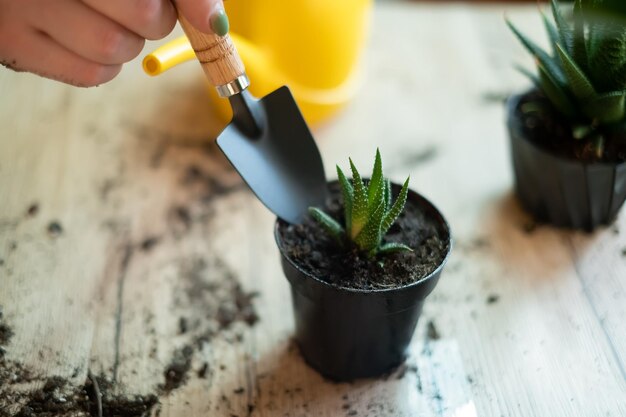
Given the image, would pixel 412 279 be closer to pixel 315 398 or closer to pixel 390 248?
pixel 390 248

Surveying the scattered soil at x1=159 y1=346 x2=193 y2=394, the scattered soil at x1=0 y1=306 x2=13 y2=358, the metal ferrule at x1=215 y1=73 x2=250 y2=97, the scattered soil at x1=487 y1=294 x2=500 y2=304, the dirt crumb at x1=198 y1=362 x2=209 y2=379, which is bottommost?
the scattered soil at x1=487 y1=294 x2=500 y2=304

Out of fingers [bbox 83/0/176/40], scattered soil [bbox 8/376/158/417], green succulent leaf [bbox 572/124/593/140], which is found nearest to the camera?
fingers [bbox 83/0/176/40]

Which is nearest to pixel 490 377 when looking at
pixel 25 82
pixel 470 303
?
pixel 470 303

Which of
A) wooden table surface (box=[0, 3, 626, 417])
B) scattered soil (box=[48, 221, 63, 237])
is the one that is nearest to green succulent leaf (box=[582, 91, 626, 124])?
wooden table surface (box=[0, 3, 626, 417])

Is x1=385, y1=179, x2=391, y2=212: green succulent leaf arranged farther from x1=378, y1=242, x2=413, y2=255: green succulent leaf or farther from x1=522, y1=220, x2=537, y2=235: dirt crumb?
x1=522, y1=220, x2=537, y2=235: dirt crumb

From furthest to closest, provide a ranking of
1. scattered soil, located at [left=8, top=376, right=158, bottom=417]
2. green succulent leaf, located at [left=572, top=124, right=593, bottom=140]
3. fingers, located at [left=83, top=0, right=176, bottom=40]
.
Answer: green succulent leaf, located at [left=572, top=124, right=593, bottom=140] < scattered soil, located at [left=8, top=376, right=158, bottom=417] < fingers, located at [left=83, top=0, right=176, bottom=40]

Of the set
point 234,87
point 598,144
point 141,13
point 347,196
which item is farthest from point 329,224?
point 598,144
